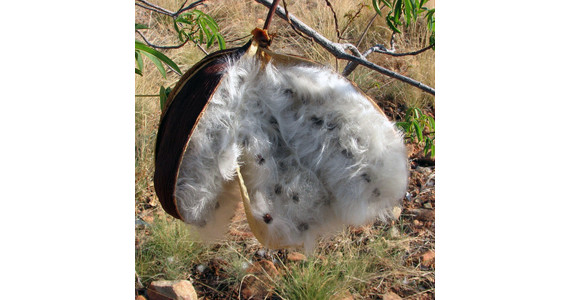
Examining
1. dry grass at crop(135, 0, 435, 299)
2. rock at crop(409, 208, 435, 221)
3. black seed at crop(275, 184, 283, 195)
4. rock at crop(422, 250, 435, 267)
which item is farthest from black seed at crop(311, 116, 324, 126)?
rock at crop(409, 208, 435, 221)

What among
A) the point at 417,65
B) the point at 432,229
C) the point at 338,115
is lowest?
the point at 432,229

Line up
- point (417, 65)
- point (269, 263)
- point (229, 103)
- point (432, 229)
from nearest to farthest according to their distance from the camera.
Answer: point (229, 103) < point (269, 263) < point (432, 229) < point (417, 65)

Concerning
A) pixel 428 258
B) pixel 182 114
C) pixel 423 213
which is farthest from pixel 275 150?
pixel 423 213

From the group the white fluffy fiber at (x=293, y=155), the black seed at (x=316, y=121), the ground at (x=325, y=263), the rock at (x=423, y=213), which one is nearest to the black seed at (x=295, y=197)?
the white fluffy fiber at (x=293, y=155)

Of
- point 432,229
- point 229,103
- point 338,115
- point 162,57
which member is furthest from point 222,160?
point 432,229

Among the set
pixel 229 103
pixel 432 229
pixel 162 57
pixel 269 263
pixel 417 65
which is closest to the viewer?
pixel 229 103

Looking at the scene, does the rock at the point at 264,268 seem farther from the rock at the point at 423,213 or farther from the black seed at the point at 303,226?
the black seed at the point at 303,226

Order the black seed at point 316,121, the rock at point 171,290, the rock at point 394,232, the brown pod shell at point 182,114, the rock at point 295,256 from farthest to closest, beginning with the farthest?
the rock at point 394,232 → the rock at point 295,256 → the rock at point 171,290 → the black seed at point 316,121 → the brown pod shell at point 182,114

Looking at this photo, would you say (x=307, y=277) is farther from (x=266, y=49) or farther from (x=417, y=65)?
(x=417, y=65)

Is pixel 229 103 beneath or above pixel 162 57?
beneath

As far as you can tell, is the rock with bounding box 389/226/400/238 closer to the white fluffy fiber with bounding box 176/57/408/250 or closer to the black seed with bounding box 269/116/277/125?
the white fluffy fiber with bounding box 176/57/408/250
